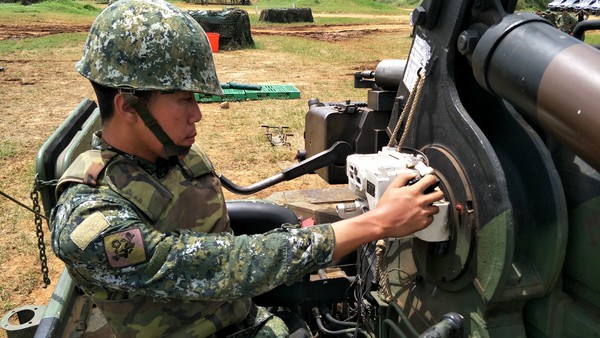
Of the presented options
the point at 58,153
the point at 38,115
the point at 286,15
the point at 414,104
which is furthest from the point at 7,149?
the point at 286,15

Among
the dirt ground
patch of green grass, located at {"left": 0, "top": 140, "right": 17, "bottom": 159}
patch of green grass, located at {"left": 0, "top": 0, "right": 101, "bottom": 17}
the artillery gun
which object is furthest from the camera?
patch of green grass, located at {"left": 0, "top": 0, "right": 101, "bottom": 17}

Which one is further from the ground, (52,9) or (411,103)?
(411,103)

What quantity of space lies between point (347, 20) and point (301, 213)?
89.8 feet

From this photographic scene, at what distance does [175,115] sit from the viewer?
73.2 inches

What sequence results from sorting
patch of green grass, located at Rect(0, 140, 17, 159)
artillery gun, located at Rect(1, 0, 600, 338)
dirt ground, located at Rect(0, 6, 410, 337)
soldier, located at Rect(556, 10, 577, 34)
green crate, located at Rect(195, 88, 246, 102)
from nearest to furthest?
1. artillery gun, located at Rect(1, 0, 600, 338)
2. dirt ground, located at Rect(0, 6, 410, 337)
3. patch of green grass, located at Rect(0, 140, 17, 159)
4. green crate, located at Rect(195, 88, 246, 102)
5. soldier, located at Rect(556, 10, 577, 34)

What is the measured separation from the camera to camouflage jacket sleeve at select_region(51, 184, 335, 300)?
163cm

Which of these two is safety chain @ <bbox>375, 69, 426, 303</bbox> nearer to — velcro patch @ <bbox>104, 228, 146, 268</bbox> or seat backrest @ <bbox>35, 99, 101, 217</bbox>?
velcro patch @ <bbox>104, 228, 146, 268</bbox>

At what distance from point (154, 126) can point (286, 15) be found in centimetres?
2747

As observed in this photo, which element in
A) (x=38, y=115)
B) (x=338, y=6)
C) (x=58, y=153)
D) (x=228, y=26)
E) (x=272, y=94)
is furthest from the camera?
(x=338, y=6)

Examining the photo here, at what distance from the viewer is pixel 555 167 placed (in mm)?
1763

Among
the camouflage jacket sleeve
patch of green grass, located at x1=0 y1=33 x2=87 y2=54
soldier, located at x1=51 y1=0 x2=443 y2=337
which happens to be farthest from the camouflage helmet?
patch of green grass, located at x1=0 y1=33 x2=87 y2=54

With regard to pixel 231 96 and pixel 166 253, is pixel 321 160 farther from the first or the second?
pixel 231 96

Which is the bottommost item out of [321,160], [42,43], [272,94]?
[42,43]

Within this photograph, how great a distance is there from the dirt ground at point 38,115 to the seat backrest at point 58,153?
2085 millimetres
